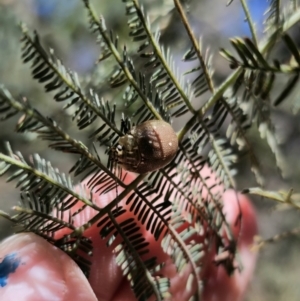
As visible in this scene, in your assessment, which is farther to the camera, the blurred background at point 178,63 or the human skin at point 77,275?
the blurred background at point 178,63

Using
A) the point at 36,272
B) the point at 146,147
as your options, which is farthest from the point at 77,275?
the point at 146,147

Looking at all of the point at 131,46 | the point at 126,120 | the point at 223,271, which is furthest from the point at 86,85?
the point at 223,271

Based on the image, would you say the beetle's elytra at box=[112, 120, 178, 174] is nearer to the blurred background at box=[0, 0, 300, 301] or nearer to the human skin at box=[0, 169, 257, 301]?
the human skin at box=[0, 169, 257, 301]

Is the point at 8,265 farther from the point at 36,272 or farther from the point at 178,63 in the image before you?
the point at 178,63

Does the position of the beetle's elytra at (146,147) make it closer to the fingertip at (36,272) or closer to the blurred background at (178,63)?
the fingertip at (36,272)

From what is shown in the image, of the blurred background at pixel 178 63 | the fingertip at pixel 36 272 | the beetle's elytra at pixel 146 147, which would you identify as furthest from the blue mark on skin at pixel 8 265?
the blurred background at pixel 178 63

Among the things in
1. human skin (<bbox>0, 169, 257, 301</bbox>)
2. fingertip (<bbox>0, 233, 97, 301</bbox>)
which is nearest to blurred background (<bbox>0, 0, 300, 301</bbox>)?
human skin (<bbox>0, 169, 257, 301</bbox>)

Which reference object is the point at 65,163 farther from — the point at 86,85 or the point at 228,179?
the point at 228,179
